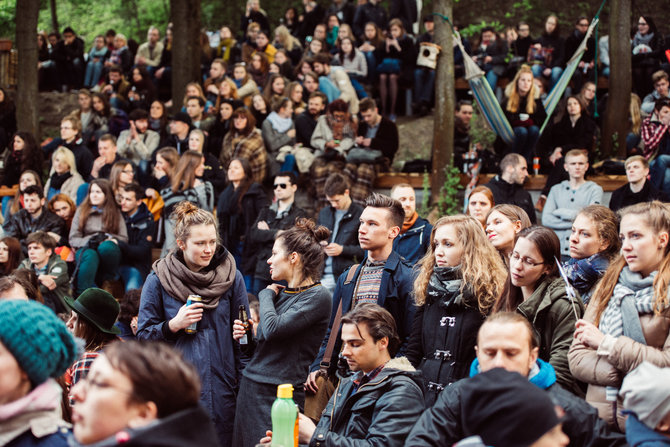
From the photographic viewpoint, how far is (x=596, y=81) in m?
12.1

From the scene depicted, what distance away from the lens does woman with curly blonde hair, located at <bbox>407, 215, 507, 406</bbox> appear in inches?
167

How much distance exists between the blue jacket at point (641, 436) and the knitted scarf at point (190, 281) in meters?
2.65

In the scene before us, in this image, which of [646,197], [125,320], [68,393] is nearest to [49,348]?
[68,393]

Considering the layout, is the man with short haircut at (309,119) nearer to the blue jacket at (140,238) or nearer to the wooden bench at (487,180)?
the wooden bench at (487,180)

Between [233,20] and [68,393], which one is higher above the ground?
[233,20]

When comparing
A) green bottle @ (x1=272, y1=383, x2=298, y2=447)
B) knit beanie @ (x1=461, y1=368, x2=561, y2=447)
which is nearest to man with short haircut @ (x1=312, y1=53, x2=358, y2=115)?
green bottle @ (x1=272, y1=383, x2=298, y2=447)

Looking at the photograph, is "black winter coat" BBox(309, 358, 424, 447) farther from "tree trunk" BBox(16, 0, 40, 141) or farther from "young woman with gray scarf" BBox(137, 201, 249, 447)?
"tree trunk" BBox(16, 0, 40, 141)

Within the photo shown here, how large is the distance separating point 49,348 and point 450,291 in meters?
2.33

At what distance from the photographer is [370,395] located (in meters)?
3.65

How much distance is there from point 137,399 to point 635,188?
6.62 metres

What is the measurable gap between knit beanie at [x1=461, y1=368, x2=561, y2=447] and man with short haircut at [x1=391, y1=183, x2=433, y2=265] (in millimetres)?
3562

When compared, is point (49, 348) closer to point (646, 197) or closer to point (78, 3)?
point (646, 197)

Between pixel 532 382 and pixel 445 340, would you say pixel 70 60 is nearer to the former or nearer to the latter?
pixel 445 340

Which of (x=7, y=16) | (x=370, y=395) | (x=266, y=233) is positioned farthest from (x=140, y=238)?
(x=7, y=16)
